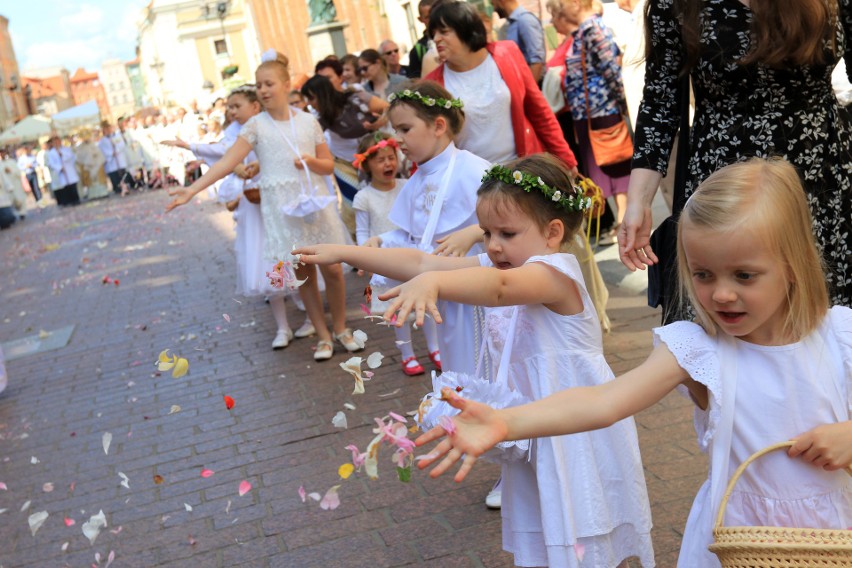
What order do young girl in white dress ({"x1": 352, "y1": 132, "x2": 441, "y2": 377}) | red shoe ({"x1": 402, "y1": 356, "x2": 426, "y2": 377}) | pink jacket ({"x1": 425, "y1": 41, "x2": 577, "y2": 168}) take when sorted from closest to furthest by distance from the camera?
pink jacket ({"x1": 425, "y1": 41, "x2": 577, "y2": 168})
red shoe ({"x1": 402, "y1": 356, "x2": 426, "y2": 377})
young girl in white dress ({"x1": 352, "y1": 132, "x2": 441, "y2": 377})

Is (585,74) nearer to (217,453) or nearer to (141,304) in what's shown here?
(217,453)

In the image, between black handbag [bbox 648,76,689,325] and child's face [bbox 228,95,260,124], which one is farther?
child's face [bbox 228,95,260,124]

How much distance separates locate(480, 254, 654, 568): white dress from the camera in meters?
3.01

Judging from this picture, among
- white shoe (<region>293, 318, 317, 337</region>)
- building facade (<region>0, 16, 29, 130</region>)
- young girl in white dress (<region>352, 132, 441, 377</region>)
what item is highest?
building facade (<region>0, 16, 29, 130</region>)

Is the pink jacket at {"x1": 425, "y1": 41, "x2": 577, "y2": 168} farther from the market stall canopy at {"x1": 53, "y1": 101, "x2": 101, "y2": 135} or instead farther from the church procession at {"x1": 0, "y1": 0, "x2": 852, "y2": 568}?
the market stall canopy at {"x1": 53, "y1": 101, "x2": 101, "y2": 135}

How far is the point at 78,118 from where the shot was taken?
190 feet

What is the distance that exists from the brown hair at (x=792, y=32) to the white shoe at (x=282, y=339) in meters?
5.67

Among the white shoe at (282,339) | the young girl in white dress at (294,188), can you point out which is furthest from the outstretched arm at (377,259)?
the white shoe at (282,339)

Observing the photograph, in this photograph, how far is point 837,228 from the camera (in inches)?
125

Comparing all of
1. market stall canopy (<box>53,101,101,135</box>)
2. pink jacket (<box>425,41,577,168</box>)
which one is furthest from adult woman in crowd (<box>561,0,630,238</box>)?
market stall canopy (<box>53,101,101,135</box>)

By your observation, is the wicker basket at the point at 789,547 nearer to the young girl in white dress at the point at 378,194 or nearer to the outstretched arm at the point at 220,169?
the outstretched arm at the point at 220,169

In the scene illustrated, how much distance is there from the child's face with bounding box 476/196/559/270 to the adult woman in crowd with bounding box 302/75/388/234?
249 inches

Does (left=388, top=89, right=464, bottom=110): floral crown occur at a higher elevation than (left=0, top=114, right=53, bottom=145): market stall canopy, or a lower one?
lower

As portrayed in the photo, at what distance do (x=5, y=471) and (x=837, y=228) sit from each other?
194 inches
